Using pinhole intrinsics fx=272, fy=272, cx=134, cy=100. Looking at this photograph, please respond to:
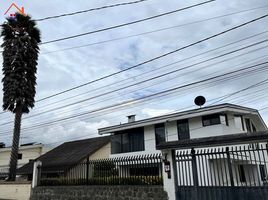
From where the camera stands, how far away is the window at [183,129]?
1962 cm

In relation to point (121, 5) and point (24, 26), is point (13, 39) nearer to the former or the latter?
point (24, 26)

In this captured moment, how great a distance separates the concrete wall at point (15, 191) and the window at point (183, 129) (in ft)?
35.0

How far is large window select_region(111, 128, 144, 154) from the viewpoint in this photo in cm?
2226

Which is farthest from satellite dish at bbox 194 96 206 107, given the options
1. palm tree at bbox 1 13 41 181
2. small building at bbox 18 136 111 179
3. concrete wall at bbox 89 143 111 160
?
palm tree at bbox 1 13 41 181

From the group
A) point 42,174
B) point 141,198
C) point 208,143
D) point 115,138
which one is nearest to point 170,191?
point 141,198

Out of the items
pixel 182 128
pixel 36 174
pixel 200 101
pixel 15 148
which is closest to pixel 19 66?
pixel 15 148

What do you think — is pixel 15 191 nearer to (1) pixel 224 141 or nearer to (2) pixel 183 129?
(2) pixel 183 129

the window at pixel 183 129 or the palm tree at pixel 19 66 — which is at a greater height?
the palm tree at pixel 19 66

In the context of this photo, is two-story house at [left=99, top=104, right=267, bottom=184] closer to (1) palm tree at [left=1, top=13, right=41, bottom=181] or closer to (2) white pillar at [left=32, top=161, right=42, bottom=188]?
(1) palm tree at [left=1, top=13, right=41, bottom=181]

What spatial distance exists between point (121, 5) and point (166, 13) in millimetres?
1644

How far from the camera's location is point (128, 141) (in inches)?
907

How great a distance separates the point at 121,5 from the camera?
9.71 metres

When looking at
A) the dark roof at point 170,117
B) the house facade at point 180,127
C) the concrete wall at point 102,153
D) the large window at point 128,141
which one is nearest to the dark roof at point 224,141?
the house facade at point 180,127

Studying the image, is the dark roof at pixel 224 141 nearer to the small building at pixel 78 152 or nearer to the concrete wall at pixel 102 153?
the small building at pixel 78 152
